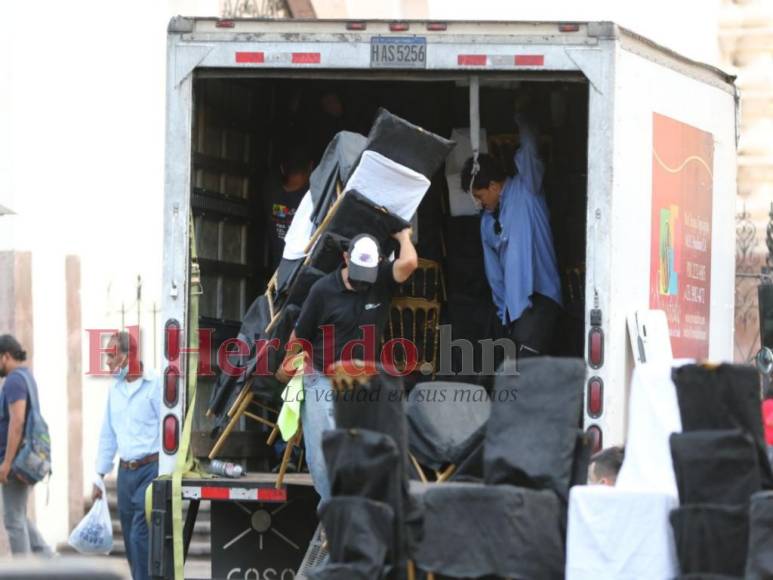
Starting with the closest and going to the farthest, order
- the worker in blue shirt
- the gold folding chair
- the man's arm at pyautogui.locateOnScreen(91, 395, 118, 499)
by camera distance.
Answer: the worker in blue shirt < the gold folding chair < the man's arm at pyautogui.locateOnScreen(91, 395, 118, 499)

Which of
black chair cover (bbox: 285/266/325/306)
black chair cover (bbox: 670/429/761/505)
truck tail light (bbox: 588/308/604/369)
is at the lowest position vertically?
black chair cover (bbox: 670/429/761/505)

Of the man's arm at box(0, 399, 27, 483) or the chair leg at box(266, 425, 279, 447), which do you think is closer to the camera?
the chair leg at box(266, 425, 279, 447)

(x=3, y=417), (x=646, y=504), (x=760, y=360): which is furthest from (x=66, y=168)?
(x=646, y=504)

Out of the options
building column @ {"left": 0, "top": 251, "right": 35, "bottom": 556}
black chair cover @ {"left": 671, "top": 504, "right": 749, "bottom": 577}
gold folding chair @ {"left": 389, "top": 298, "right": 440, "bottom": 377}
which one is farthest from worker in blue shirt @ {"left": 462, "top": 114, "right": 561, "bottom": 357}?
building column @ {"left": 0, "top": 251, "right": 35, "bottom": 556}

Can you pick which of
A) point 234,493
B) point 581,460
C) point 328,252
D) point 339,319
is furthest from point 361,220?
point 581,460

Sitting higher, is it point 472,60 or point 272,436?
point 472,60

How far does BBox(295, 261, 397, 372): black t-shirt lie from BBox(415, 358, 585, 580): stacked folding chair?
2261 millimetres

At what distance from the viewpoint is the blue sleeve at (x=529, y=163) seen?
9023mm

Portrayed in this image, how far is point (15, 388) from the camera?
10906 mm

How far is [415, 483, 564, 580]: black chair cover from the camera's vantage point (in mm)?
5703

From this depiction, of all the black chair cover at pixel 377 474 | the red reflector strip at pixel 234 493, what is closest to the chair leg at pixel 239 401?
the red reflector strip at pixel 234 493

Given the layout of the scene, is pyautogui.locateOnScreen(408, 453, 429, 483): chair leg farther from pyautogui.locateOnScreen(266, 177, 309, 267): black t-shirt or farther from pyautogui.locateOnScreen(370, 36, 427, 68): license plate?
pyautogui.locateOnScreen(266, 177, 309, 267): black t-shirt

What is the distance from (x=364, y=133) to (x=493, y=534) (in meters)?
4.73

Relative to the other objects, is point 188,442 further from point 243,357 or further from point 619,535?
point 619,535
